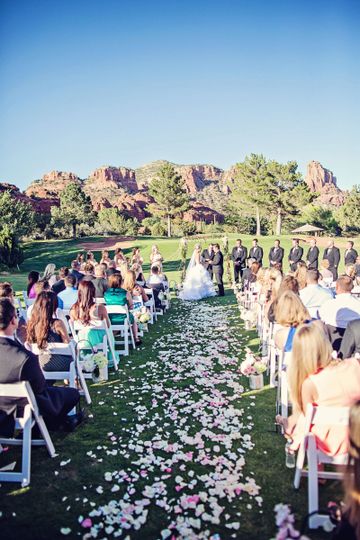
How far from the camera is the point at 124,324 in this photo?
297 inches

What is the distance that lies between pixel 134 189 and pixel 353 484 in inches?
5827

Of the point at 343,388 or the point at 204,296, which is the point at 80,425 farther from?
the point at 204,296

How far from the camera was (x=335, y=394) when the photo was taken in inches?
124

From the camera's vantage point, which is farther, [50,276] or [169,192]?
[169,192]

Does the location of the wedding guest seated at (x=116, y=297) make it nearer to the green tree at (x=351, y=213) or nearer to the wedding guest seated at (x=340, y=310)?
the wedding guest seated at (x=340, y=310)

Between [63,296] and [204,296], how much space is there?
25.4ft

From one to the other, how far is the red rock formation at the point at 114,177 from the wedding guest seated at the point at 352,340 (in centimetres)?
14199

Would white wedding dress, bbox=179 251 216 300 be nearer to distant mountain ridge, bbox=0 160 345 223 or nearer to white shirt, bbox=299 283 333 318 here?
white shirt, bbox=299 283 333 318

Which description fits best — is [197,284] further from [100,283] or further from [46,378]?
[46,378]

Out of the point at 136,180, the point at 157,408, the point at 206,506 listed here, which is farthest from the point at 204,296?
the point at 136,180

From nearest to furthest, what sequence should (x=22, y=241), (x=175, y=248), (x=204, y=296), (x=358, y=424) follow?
(x=358, y=424), (x=204, y=296), (x=175, y=248), (x=22, y=241)

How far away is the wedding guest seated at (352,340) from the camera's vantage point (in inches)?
184

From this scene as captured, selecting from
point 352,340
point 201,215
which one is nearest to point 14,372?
point 352,340

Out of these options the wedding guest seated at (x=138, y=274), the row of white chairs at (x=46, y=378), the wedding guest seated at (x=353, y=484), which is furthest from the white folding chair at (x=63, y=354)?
the wedding guest seated at (x=138, y=274)
